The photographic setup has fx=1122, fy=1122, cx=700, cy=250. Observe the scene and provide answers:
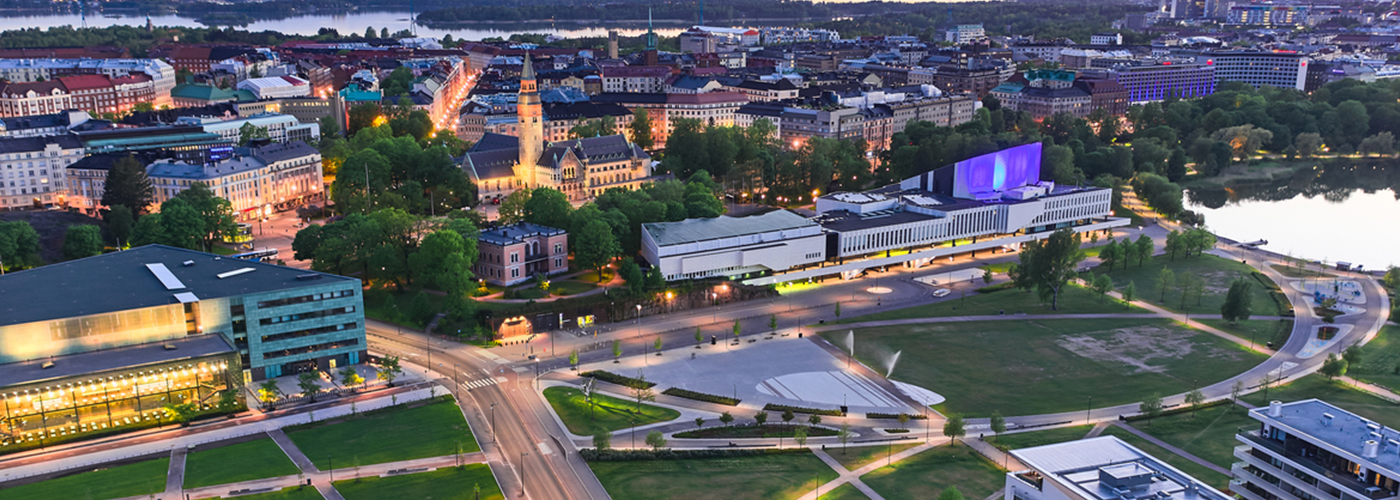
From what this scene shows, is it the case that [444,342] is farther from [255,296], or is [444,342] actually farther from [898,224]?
[898,224]

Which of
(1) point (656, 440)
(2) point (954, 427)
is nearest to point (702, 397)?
(1) point (656, 440)

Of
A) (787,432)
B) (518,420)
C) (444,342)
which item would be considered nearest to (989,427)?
(787,432)

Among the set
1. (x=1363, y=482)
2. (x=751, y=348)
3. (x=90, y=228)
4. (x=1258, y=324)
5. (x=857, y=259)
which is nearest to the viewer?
(x=1363, y=482)

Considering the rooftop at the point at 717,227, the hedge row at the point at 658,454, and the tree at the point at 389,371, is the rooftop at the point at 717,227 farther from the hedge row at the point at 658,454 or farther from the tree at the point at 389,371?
the hedge row at the point at 658,454

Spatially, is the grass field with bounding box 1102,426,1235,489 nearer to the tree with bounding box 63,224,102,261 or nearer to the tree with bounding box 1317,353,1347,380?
the tree with bounding box 1317,353,1347,380

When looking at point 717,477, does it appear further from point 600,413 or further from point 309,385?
point 309,385

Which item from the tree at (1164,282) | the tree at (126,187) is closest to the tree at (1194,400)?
the tree at (1164,282)
